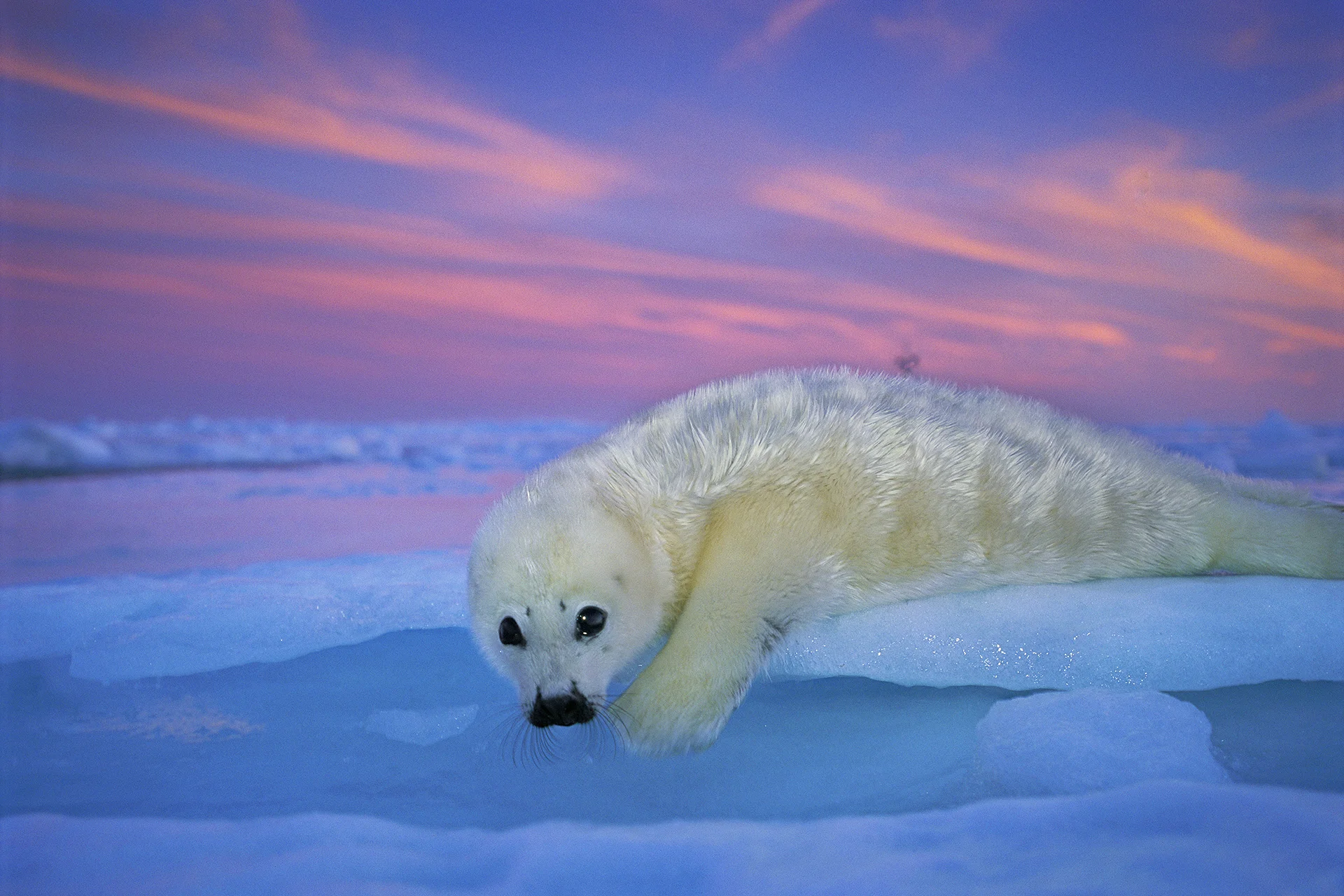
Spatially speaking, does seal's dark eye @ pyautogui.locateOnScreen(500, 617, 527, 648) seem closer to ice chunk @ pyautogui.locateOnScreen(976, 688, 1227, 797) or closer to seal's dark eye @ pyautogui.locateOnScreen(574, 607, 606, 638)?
seal's dark eye @ pyautogui.locateOnScreen(574, 607, 606, 638)

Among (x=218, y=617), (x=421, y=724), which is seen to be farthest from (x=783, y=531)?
(x=218, y=617)

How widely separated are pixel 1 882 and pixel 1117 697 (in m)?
2.50

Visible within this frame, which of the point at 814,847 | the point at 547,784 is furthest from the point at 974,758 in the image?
the point at 547,784

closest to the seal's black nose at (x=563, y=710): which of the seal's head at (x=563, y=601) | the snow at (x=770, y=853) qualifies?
the seal's head at (x=563, y=601)

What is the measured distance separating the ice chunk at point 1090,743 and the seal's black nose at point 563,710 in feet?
3.19

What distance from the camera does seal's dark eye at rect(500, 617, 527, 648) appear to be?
A: 2459 millimetres

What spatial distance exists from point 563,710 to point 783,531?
2.40ft

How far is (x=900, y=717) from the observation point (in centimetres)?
275

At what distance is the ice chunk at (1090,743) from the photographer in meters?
2.19

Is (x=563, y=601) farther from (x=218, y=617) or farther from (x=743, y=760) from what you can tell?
(x=218, y=617)

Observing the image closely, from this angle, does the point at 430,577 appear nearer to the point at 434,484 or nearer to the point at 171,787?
the point at 171,787

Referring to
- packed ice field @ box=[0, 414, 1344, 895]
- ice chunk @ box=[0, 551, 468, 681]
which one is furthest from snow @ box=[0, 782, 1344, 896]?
ice chunk @ box=[0, 551, 468, 681]

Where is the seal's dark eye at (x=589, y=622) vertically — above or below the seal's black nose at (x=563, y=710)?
above

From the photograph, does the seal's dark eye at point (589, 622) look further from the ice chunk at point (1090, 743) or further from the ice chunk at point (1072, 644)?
the ice chunk at point (1090, 743)
